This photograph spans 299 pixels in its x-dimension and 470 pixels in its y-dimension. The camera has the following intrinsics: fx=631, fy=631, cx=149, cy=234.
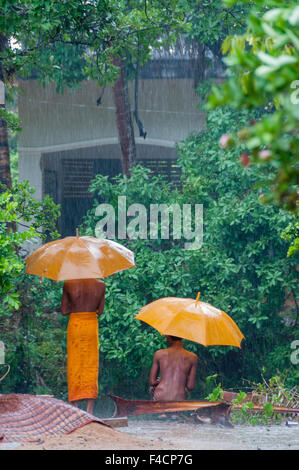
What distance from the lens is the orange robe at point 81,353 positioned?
6.74 meters

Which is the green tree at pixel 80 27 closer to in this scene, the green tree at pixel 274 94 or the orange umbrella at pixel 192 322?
the orange umbrella at pixel 192 322

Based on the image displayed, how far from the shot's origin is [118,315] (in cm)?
827

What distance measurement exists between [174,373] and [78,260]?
153cm

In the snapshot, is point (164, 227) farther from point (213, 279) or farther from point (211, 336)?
point (211, 336)

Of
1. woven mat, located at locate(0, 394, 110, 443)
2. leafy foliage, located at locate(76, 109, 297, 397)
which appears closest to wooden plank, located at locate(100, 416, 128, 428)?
woven mat, located at locate(0, 394, 110, 443)

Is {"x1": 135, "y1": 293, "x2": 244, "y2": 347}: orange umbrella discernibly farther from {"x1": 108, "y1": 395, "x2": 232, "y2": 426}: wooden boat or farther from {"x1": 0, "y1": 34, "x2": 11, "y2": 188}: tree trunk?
{"x1": 0, "y1": 34, "x2": 11, "y2": 188}: tree trunk

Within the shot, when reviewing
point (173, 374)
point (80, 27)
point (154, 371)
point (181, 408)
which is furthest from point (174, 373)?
point (80, 27)

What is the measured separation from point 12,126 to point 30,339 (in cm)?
267

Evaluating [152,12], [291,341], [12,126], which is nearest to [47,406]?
[12,126]

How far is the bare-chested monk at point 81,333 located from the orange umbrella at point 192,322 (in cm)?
57

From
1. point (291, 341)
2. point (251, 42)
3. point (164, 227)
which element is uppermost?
point (251, 42)

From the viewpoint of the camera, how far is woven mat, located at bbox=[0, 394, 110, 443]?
4723mm

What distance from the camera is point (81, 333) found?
6.72 m

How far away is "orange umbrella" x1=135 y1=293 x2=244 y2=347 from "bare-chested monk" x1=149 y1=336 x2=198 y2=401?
0.31 metres
